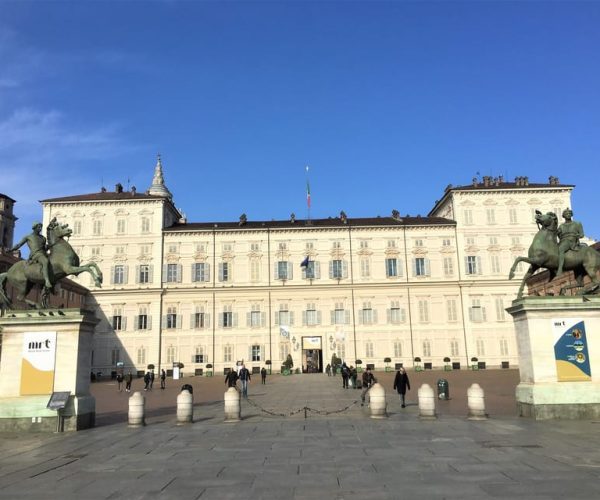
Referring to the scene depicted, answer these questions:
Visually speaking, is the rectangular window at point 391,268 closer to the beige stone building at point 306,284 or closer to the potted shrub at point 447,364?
the beige stone building at point 306,284

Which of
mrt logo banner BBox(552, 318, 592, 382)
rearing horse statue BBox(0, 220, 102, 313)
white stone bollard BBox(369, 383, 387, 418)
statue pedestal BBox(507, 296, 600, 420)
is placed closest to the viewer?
statue pedestal BBox(507, 296, 600, 420)

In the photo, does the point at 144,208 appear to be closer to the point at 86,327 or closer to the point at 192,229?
the point at 192,229

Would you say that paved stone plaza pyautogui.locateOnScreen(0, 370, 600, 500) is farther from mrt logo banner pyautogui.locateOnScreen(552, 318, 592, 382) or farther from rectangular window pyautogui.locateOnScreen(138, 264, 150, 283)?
rectangular window pyautogui.locateOnScreen(138, 264, 150, 283)

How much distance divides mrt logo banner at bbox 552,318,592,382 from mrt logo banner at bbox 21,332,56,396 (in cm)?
1444

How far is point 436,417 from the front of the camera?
1541cm

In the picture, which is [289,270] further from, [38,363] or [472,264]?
[38,363]

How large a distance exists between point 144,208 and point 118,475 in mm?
50070

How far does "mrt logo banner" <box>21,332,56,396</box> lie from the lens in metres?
14.4

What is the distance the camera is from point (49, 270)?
15.2m

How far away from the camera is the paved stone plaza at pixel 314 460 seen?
7.45 metres

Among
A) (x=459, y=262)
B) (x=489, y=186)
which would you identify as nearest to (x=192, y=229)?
(x=459, y=262)

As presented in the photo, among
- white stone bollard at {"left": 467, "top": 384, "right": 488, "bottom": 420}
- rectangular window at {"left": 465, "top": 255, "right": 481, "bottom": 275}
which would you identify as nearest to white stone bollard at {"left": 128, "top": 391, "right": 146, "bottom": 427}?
white stone bollard at {"left": 467, "top": 384, "right": 488, "bottom": 420}

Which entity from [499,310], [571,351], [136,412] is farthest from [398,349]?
[136,412]

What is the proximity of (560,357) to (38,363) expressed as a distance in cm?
1493
